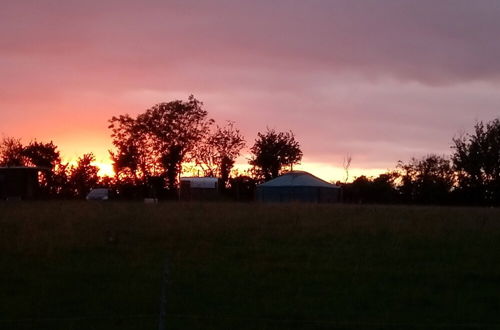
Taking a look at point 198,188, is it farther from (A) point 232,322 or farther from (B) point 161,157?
(A) point 232,322

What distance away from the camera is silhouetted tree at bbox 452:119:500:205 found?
7525 centimetres

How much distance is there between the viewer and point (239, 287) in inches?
687

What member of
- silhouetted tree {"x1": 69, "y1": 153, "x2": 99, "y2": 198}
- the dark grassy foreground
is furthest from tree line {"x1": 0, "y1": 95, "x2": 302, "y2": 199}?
the dark grassy foreground

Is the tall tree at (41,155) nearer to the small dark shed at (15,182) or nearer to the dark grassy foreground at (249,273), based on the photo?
the small dark shed at (15,182)

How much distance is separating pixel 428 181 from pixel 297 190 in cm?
1354

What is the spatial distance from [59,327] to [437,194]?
64.2m

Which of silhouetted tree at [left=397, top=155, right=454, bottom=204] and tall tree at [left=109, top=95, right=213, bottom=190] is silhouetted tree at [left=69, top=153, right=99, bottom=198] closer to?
tall tree at [left=109, top=95, right=213, bottom=190]

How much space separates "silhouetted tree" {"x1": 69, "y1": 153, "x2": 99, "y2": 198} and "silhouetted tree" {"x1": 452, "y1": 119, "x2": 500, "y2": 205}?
33522 millimetres

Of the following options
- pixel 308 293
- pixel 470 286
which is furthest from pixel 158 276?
pixel 470 286

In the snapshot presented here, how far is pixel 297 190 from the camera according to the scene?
73812 millimetres

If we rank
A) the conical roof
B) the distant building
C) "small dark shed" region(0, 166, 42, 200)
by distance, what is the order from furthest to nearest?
the conical roof, the distant building, "small dark shed" region(0, 166, 42, 200)

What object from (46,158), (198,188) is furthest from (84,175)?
(198,188)

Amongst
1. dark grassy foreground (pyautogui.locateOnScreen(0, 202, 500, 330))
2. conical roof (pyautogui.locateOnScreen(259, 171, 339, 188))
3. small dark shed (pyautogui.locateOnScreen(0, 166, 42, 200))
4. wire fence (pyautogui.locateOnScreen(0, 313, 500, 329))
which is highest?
conical roof (pyautogui.locateOnScreen(259, 171, 339, 188))

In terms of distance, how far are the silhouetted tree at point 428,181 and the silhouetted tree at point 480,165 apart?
1426 millimetres
